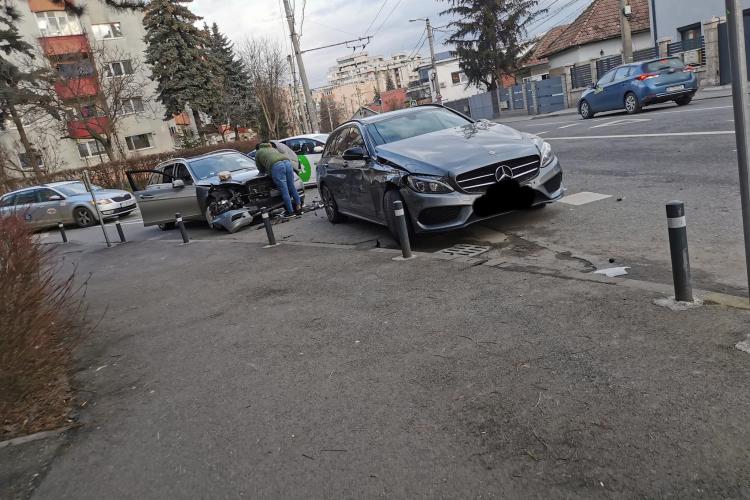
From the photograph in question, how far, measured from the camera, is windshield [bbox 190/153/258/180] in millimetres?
13344

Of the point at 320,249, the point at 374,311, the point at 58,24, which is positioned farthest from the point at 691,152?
the point at 58,24

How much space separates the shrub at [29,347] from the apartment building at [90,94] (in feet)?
64.8

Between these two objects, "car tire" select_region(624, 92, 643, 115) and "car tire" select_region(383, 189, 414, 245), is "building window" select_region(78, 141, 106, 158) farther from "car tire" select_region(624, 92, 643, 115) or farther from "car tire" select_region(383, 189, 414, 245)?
"car tire" select_region(383, 189, 414, 245)

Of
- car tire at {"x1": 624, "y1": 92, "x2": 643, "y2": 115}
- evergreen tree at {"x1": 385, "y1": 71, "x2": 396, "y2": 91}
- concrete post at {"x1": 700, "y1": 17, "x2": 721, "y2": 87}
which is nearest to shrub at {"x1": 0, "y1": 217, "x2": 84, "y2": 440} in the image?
car tire at {"x1": 624, "y1": 92, "x2": 643, "y2": 115}

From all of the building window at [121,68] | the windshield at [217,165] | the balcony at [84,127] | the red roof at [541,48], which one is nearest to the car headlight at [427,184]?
the windshield at [217,165]

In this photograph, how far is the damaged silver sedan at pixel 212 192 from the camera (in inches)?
488

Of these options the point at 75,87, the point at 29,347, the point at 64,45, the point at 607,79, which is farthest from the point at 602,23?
the point at 29,347

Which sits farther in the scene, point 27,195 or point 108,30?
point 108,30

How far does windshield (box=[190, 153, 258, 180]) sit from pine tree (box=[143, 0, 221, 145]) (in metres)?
30.4

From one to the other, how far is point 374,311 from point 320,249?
11.4 ft

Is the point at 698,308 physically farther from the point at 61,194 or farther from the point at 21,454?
the point at 61,194

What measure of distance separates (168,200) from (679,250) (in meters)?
12.0

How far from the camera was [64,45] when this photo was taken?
3478 centimetres

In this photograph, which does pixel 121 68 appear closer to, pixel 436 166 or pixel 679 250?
pixel 436 166
